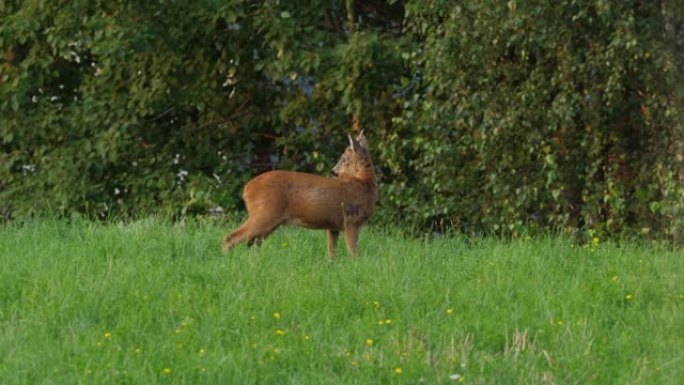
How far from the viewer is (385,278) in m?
9.73

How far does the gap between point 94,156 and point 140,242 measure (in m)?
5.33

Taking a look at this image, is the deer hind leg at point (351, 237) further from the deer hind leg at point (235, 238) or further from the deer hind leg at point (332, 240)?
the deer hind leg at point (235, 238)

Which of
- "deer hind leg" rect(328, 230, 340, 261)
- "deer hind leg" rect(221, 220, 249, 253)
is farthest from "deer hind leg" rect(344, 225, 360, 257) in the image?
"deer hind leg" rect(221, 220, 249, 253)

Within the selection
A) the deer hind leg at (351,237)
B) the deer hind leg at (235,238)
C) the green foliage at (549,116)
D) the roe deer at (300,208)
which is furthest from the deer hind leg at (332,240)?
the green foliage at (549,116)

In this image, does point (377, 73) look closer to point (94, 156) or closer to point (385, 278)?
point (94, 156)

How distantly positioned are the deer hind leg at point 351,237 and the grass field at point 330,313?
139mm

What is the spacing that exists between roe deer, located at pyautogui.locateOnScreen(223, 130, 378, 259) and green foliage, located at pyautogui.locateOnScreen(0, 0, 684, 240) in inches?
112

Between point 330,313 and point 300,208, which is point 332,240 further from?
point 330,313

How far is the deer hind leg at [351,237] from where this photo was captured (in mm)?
11156

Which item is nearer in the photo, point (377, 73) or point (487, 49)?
point (487, 49)

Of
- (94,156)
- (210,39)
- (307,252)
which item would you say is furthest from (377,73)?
(307,252)

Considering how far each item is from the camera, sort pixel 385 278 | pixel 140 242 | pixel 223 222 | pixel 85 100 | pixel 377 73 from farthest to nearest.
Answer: pixel 85 100 < pixel 377 73 < pixel 223 222 < pixel 140 242 < pixel 385 278

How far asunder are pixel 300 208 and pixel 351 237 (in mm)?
434

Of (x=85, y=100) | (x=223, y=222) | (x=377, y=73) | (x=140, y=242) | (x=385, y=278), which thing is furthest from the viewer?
(x=85, y=100)
